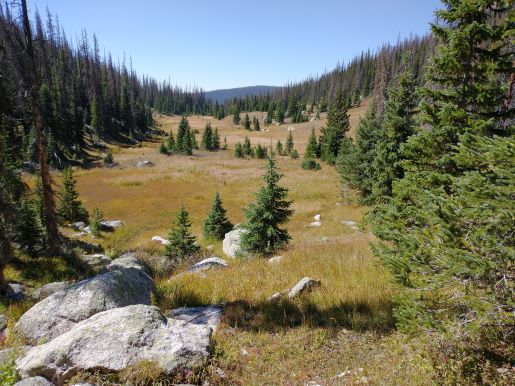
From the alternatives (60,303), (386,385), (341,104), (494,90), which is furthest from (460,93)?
(341,104)

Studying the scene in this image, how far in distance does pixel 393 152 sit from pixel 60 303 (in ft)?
56.2

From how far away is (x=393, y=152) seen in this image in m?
17.8

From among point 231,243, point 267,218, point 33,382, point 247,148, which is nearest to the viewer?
point 33,382

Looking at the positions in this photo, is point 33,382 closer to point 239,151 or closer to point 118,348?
point 118,348

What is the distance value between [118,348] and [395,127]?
17.2 metres

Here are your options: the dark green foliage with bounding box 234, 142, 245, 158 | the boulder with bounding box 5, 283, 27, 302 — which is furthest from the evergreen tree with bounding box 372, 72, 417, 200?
the dark green foliage with bounding box 234, 142, 245, 158

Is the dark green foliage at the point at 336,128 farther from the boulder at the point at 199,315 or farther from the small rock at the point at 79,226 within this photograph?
the boulder at the point at 199,315

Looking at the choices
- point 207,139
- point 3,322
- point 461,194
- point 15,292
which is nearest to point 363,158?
point 461,194

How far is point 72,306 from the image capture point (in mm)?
5793

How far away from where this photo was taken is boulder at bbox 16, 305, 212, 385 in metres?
4.15

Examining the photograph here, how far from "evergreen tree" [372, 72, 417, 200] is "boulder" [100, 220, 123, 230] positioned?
23.0 m

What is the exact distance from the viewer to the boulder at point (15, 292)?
1036cm

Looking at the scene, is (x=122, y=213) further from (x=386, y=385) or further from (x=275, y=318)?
(x=386, y=385)

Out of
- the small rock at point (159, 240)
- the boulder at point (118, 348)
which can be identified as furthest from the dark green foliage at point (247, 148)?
the boulder at point (118, 348)
